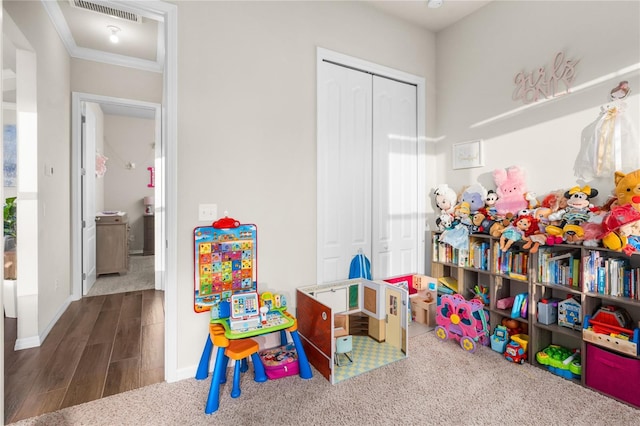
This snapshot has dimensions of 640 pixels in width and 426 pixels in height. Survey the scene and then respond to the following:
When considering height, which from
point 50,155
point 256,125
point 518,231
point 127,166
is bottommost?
point 518,231

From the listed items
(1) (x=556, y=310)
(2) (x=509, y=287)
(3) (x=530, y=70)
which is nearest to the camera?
(1) (x=556, y=310)

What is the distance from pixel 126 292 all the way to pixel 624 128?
16.9 feet

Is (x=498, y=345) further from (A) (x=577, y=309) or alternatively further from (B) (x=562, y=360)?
(A) (x=577, y=309)

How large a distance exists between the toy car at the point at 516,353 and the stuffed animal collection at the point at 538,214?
2.42 feet

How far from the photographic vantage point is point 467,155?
3139 millimetres

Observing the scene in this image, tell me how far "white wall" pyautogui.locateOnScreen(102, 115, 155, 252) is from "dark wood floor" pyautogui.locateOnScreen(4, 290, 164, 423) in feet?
11.5

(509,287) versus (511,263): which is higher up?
(511,263)

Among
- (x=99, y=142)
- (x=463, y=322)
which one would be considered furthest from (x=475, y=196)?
(x=99, y=142)

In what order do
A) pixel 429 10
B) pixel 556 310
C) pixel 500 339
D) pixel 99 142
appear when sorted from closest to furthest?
pixel 556 310
pixel 500 339
pixel 429 10
pixel 99 142

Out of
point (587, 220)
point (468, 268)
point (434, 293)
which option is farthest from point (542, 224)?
point (434, 293)

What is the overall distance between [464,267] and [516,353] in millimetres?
758

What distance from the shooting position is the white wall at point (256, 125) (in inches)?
87.8

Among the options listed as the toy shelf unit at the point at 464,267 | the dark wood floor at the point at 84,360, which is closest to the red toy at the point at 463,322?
the toy shelf unit at the point at 464,267

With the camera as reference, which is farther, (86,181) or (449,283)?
(86,181)
